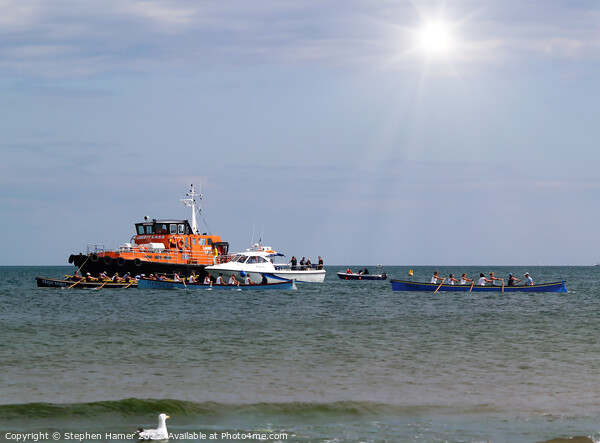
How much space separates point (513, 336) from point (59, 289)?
45.2 meters

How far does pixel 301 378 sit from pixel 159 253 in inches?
1709

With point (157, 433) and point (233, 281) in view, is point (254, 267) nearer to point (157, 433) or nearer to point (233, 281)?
point (233, 281)

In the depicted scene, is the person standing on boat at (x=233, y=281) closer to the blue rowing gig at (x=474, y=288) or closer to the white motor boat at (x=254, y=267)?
the white motor boat at (x=254, y=267)

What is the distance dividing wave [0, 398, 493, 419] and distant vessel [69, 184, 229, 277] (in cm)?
4390

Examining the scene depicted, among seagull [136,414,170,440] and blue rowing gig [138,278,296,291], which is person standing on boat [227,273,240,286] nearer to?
blue rowing gig [138,278,296,291]

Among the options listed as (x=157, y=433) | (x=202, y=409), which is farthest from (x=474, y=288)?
(x=157, y=433)

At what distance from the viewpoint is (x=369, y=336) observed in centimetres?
2606

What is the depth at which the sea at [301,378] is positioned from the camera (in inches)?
500

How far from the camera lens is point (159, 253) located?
5903 centimetres

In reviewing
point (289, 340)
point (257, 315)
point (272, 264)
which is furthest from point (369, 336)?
point (272, 264)

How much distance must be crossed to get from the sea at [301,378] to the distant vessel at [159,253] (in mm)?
23930

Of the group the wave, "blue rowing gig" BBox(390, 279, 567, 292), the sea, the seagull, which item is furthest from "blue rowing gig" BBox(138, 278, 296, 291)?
the seagull

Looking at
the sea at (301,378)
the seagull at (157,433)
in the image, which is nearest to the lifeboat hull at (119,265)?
Answer: the sea at (301,378)

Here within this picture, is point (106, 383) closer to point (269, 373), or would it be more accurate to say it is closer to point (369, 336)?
point (269, 373)
